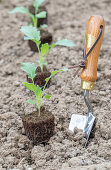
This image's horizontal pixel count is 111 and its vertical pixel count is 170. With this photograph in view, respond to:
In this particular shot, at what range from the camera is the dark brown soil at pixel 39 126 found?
5.21ft

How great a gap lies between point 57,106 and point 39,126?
1.04ft

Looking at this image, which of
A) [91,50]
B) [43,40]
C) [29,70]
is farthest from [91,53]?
[43,40]

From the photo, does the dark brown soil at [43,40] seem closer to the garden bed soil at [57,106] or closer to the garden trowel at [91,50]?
the garden bed soil at [57,106]

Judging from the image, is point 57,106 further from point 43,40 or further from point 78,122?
point 43,40

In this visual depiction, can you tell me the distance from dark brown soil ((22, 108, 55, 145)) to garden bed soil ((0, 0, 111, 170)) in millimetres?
42

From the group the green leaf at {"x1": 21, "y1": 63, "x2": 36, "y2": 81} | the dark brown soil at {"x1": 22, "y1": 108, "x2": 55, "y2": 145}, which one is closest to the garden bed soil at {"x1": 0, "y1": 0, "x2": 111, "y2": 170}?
the dark brown soil at {"x1": 22, "y1": 108, "x2": 55, "y2": 145}

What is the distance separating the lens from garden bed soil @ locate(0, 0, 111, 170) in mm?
1497

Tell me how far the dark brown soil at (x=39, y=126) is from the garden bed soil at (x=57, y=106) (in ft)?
0.14

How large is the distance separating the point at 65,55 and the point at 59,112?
2.71 feet

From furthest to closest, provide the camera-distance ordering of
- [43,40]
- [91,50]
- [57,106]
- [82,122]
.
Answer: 1. [43,40]
2. [57,106]
3. [82,122]
4. [91,50]

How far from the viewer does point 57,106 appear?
6.15 feet

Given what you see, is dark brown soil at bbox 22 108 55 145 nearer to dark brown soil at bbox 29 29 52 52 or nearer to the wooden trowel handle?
the wooden trowel handle

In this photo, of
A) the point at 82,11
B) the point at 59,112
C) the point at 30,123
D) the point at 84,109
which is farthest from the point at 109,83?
the point at 82,11

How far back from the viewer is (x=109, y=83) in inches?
83.5
